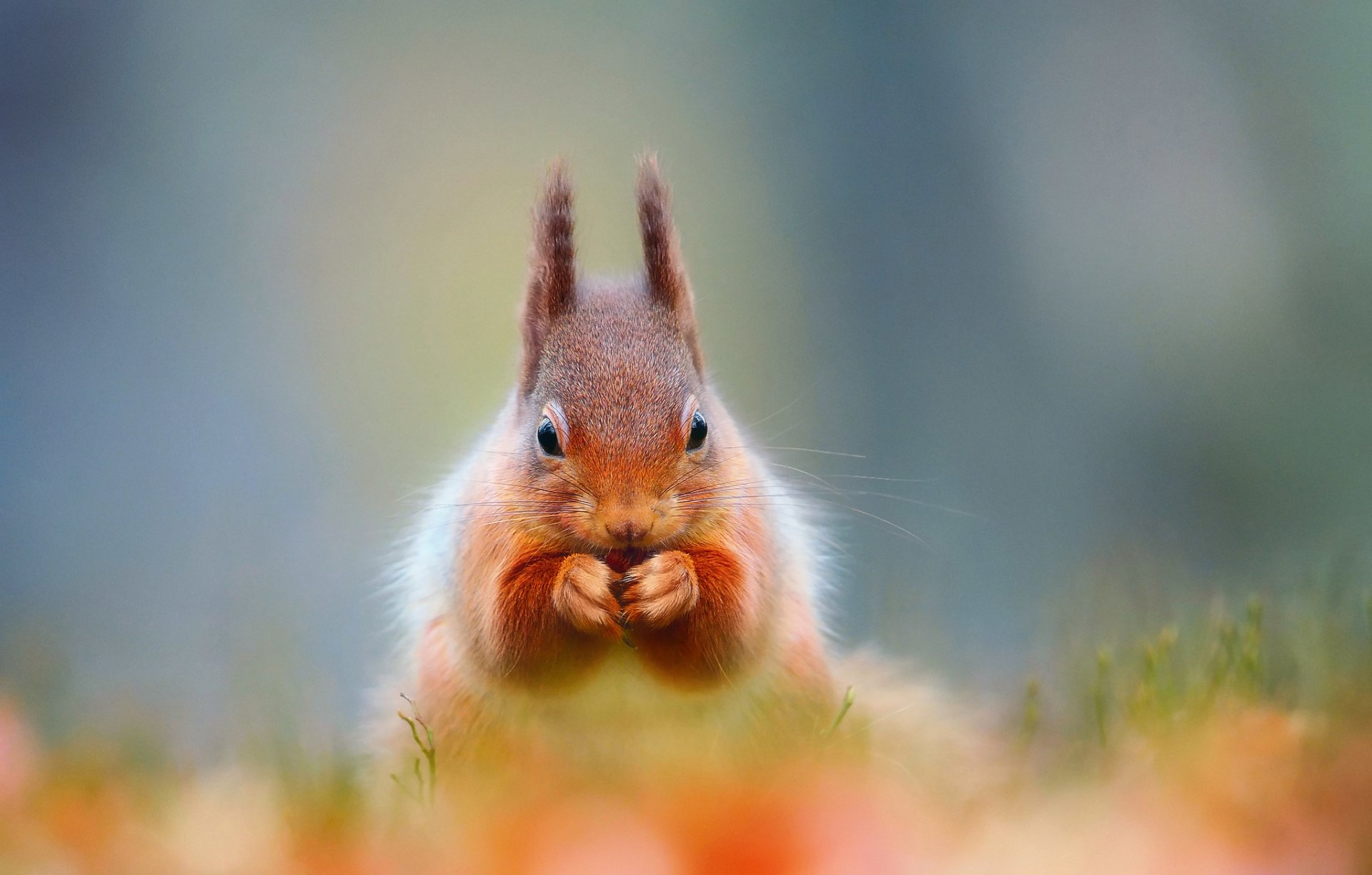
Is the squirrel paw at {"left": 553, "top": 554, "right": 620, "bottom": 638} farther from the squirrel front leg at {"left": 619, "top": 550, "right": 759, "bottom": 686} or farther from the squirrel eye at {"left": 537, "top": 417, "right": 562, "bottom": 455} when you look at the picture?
the squirrel eye at {"left": 537, "top": 417, "right": 562, "bottom": 455}

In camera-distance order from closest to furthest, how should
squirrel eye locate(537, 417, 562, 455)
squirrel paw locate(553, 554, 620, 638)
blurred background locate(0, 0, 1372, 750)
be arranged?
squirrel paw locate(553, 554, 620, 638)
squirrel eye locate(537, 417, 562, 455)
blurred background locate(0, 0, 1372, 750)

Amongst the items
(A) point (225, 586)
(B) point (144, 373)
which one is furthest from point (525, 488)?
(B) point (144, 373)

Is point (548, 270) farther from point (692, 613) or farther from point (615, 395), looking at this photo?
point (692, 613)

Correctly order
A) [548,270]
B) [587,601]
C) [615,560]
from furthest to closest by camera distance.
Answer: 1. [548,270]
2. [615,560]
3. [587,601]

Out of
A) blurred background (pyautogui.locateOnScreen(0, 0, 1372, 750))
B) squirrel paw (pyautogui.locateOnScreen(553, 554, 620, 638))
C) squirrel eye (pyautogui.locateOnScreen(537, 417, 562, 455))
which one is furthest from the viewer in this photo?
blurred background (pyautogui.locateOnScreen(0, 0, 1372, 750))

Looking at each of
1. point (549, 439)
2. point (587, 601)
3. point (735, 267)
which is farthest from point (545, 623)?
point (735, 267)

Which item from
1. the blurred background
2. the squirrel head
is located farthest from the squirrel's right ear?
the blurred background
